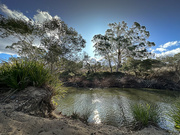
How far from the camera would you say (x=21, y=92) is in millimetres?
2295

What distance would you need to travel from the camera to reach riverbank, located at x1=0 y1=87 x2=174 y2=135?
1.34 meters

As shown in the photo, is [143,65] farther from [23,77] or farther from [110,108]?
[23,77]

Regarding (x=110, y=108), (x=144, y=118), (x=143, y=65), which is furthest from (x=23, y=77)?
(x=143, y=65)

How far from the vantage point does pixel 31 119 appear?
1.63m

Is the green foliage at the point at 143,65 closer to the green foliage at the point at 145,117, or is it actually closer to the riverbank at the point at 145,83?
the riverbank at the point at 145,83

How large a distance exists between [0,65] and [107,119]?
4827 mm

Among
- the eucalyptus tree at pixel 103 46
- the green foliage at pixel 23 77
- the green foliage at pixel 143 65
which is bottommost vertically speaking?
the green foliage at pixel 23 77

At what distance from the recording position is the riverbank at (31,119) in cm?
134

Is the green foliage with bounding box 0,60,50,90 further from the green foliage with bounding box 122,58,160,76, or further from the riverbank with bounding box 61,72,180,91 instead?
the green foliage with bounding box 122,58,160,76

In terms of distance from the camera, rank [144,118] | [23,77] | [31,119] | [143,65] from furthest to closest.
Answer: [143,65]
[144,118]
[23,77]
[31,119]

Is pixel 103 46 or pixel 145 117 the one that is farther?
pixel 103 46

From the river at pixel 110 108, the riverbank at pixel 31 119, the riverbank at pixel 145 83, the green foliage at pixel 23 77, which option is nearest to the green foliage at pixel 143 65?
the riverbank at pixel 145 83

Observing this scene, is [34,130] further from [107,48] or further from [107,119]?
[107,48]

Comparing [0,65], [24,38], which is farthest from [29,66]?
[24,38]
